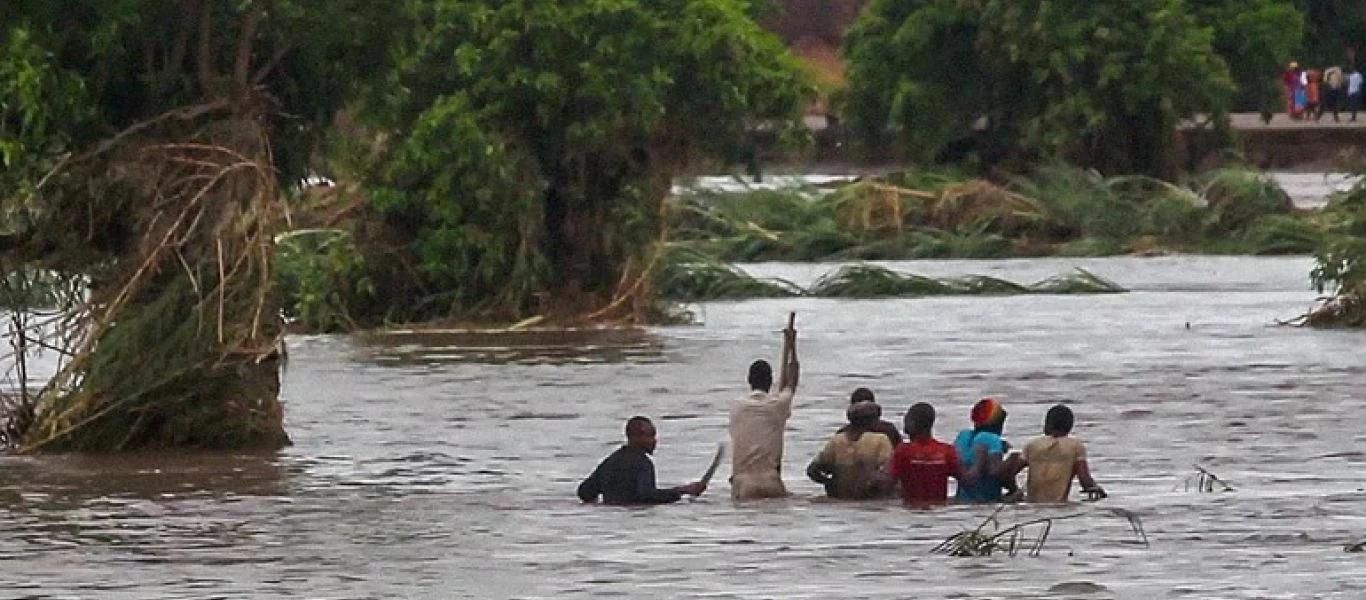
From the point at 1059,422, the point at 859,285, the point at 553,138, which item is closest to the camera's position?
the point at 1059,422

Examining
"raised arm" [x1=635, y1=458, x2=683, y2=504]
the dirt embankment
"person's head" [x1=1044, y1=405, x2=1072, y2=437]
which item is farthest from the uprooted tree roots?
the dirt embankment

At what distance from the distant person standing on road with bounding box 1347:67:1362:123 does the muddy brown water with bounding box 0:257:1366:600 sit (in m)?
41.3

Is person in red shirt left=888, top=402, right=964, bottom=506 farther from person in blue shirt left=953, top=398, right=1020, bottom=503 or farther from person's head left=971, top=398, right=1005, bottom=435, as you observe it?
person's head left=971, top=398, right=1005, bottom=435

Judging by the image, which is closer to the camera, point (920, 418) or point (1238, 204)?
point (920, 418)

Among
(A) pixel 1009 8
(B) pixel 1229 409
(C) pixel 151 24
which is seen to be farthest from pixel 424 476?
(A) pixel 1009 8

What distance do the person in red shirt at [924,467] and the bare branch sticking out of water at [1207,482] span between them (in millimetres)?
1989

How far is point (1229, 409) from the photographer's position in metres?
27.5

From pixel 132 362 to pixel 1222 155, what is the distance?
44355 mm

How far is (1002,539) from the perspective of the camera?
18156 millimetres

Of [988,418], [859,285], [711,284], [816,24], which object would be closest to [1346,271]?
[859,285]

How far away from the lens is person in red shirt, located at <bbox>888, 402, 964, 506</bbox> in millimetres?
19875

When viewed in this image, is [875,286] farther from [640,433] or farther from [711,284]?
[640,433]

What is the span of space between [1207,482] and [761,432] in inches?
118

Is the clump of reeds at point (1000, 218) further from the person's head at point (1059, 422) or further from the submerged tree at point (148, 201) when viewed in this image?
the person's head at point (1059, 422)
